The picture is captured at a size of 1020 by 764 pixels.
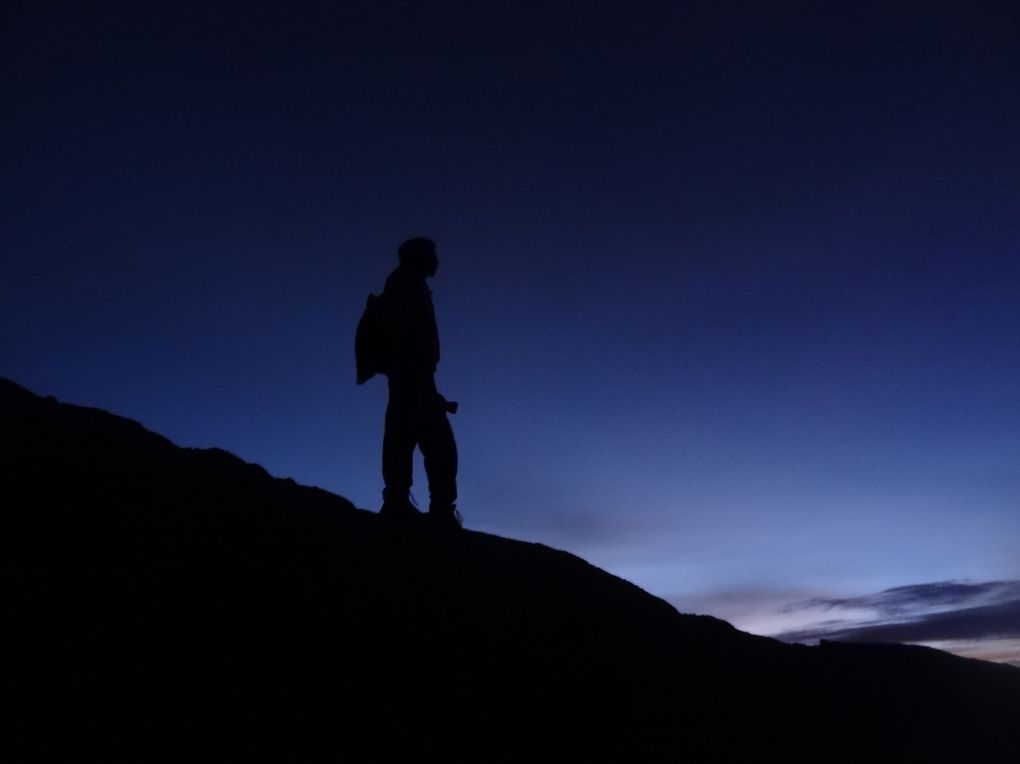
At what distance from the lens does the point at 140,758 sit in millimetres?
4461

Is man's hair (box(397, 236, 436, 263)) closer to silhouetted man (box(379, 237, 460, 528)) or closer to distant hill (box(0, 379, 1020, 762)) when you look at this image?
silhouetted man (box(379, 237, 460, 528))

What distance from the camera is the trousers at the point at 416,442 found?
367 inches

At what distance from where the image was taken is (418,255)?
9977 millimetres

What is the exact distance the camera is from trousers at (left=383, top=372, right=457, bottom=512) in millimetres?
9328

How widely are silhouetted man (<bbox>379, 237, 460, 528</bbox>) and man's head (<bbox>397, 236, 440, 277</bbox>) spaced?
23 centimetres

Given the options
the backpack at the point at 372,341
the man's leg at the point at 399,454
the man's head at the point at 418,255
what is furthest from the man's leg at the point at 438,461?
the man's head at the point at 418,255

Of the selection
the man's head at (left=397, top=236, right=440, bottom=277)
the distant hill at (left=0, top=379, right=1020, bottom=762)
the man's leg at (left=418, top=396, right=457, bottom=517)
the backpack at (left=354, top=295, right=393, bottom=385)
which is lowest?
the distant hill at (left=0, top=379, right=1020, bottom=762)

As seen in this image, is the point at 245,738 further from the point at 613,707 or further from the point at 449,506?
the point at 449,506

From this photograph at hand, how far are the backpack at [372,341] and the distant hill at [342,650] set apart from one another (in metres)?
1.80

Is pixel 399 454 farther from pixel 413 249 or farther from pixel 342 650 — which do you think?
pixel 342 650

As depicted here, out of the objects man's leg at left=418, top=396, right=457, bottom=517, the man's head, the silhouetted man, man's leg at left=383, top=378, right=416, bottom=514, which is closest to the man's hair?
the man's head

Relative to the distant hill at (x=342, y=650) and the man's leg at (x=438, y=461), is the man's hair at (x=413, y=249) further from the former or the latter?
the distant hill at (x=342, y=650)

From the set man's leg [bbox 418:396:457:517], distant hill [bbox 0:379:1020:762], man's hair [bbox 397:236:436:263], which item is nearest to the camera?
distant hill [bbox 0:379:1020:762]

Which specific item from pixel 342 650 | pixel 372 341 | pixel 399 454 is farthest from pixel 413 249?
pixel 342 650
